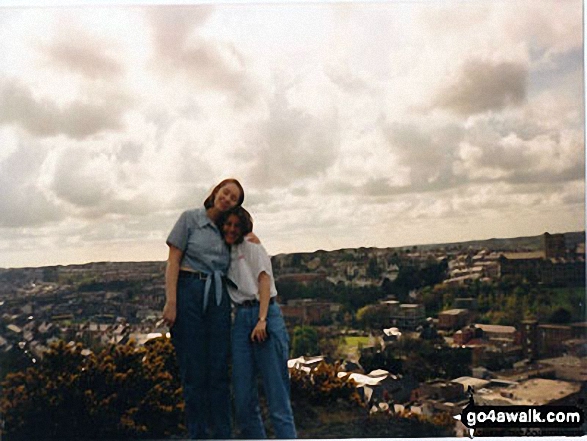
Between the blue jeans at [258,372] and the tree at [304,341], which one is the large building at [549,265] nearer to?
the tree at [304,341]

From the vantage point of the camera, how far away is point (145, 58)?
4.66m

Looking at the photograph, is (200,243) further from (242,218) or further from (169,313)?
(169,313)

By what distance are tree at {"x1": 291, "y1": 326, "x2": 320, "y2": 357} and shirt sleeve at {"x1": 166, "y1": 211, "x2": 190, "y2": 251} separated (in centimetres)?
87

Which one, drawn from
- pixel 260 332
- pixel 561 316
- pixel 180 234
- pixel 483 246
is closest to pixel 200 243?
pixel 180 234

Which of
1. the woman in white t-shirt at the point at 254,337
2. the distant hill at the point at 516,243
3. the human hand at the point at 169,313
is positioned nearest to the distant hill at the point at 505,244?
the distant hill at the point at 516,243

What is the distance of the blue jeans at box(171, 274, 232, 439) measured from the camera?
4.64m

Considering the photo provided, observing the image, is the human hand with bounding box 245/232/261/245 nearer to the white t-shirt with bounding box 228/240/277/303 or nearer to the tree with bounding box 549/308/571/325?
the white t-shirt with bounding box 228/240/277/303

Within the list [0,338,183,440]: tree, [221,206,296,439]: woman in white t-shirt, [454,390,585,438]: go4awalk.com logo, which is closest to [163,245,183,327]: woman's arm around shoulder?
[0,338,183,440]: tree

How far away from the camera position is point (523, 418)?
4684 mm

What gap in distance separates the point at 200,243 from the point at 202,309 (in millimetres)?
403

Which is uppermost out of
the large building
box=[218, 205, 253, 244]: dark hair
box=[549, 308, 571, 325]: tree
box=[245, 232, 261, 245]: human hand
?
box=[218, 205, 253, 244]: dark hair

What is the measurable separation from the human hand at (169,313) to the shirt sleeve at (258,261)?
0.53 m

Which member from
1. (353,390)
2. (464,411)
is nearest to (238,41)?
(353,390)

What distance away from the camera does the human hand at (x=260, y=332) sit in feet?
15.2
